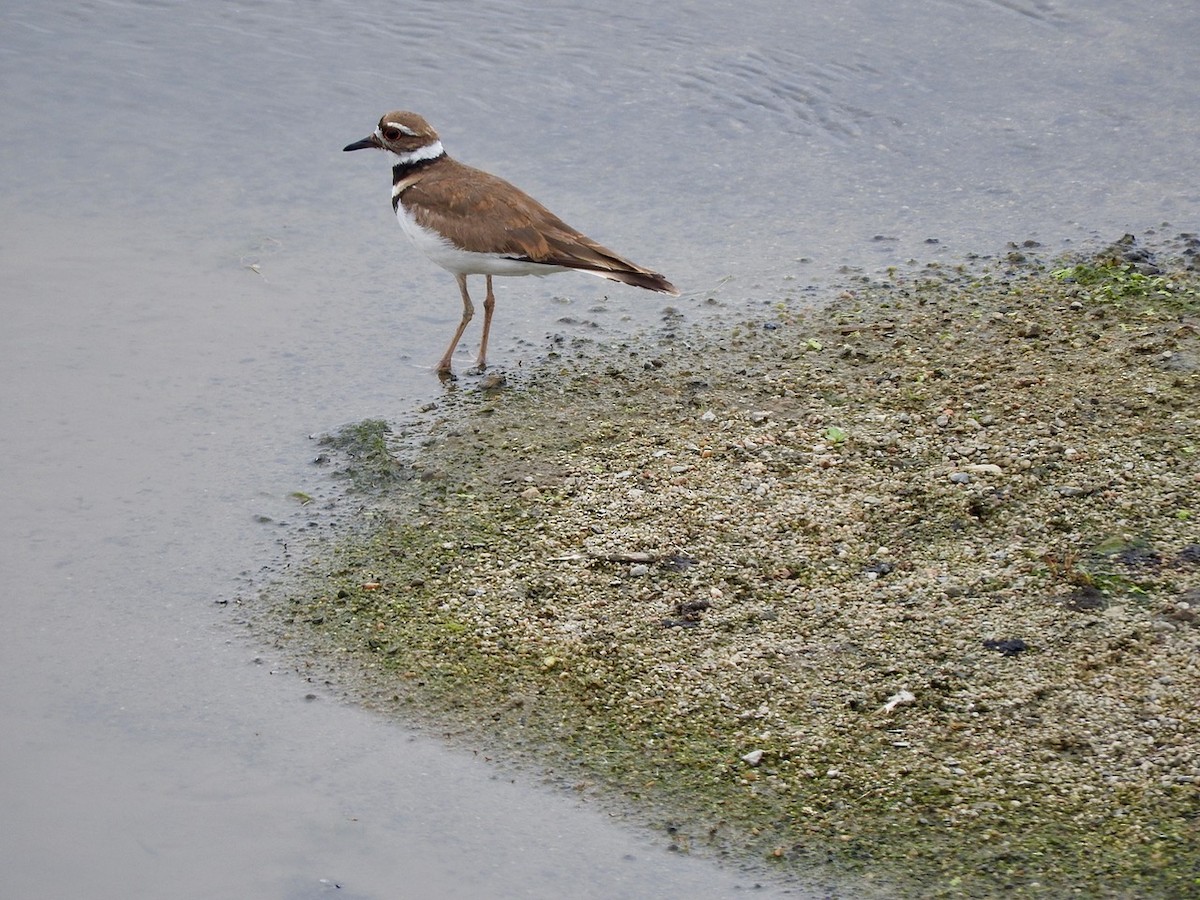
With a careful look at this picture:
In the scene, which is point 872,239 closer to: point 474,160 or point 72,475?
point 474,160

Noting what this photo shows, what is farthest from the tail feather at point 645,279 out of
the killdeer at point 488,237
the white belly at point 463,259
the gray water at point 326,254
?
the gray water at point 326,254

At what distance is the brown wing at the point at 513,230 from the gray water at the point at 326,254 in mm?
625

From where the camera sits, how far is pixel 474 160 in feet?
31.8

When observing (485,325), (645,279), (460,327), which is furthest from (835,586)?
(460,327)

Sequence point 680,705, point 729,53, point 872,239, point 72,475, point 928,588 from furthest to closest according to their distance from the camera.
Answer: point 729,53
point 872,239
point 72,475
point 928,588
point 680,705

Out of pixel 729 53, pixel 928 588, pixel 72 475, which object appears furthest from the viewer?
pixel 729 53

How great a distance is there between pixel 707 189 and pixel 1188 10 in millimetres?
4876

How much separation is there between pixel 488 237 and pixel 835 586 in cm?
310

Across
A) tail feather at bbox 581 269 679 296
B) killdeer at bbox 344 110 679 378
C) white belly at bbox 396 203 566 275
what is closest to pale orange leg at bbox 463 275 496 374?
killdeer at bbox 344 110 679 378

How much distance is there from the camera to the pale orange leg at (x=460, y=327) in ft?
25.6

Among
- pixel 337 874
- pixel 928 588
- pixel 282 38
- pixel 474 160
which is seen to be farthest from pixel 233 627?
pixel 282 38

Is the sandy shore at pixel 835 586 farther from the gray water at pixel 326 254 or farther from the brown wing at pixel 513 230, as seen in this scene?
the brown wing at pixel 513 230

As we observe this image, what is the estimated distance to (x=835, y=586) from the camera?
18.4 feet

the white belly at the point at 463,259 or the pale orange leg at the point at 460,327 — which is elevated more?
the white belly at the point at 463,259
